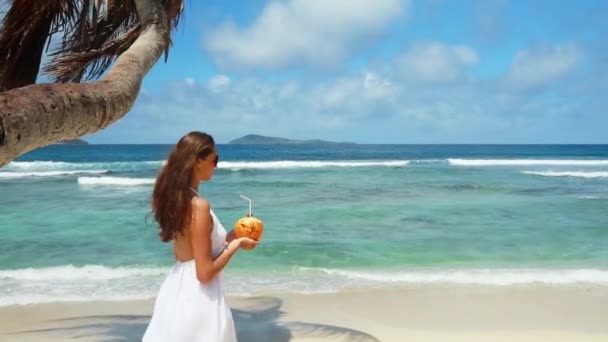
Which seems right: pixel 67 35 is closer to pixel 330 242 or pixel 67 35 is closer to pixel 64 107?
pixel 64 107

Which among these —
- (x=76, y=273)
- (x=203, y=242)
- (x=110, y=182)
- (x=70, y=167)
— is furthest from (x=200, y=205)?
(x=70, y=167)

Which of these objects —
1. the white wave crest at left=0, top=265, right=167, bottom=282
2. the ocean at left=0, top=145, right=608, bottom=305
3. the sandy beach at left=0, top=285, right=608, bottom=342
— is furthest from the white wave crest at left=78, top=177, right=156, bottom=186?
the sandy beach at left=0, top=285, right=608, bottom=342

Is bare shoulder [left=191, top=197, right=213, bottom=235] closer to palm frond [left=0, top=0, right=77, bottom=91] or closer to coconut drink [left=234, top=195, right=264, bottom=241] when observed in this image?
coconut drink [left=234, top=195, right=264, bottom=241]

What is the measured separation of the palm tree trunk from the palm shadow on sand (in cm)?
254

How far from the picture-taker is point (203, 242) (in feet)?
7.40

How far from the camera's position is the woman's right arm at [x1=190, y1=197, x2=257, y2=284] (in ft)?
7.39

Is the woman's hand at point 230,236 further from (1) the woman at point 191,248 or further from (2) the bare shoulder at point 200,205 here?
(2) the bare shoulder at point 200,205

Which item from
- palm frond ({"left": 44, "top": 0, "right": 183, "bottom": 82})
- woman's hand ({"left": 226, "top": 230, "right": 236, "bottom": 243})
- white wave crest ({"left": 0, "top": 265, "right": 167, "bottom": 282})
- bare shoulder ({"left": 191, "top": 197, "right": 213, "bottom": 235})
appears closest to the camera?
bare shoulder ({"left": 191, "top": 197, "right": 213, "bottom": 235})

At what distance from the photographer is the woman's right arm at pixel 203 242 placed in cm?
225

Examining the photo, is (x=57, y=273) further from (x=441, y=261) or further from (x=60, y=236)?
(x=441, y=261)

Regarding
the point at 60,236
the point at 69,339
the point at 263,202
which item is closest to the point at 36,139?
the point at 69,339

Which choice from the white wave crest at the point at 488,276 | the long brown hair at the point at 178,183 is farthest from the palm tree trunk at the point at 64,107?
the white wave crest at the point at 488,276

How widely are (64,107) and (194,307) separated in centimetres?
101

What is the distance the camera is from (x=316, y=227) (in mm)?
11188
